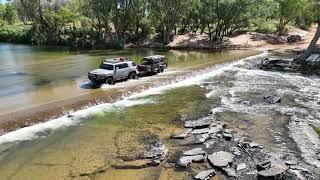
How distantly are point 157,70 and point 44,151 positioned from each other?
20.1 metres

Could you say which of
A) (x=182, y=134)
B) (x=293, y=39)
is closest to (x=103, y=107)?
(x=182, y=134)

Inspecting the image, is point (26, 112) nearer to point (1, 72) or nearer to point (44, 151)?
point (44, 151)

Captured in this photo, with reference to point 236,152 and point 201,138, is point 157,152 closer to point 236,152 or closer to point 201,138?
point 201,138

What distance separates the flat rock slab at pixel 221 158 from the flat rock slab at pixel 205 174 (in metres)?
0.66

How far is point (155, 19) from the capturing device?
69.4 metres

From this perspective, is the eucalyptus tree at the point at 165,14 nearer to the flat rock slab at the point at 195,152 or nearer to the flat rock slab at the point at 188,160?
the flat rock slab at the point at 195,152

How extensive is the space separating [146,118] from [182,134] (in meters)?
3.83

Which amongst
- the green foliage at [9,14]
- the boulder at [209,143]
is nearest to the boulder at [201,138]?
the boulder at [209,143]

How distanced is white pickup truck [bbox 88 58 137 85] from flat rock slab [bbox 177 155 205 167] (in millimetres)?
15065

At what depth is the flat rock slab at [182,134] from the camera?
65.7 ft

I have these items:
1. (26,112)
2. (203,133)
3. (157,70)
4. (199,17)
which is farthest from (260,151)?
(199,17)

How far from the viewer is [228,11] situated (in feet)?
201

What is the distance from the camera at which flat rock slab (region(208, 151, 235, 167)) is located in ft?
54.0

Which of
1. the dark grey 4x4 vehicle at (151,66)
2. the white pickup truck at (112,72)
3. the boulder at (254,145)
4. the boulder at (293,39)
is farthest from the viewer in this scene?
the boulder at (293,39)
